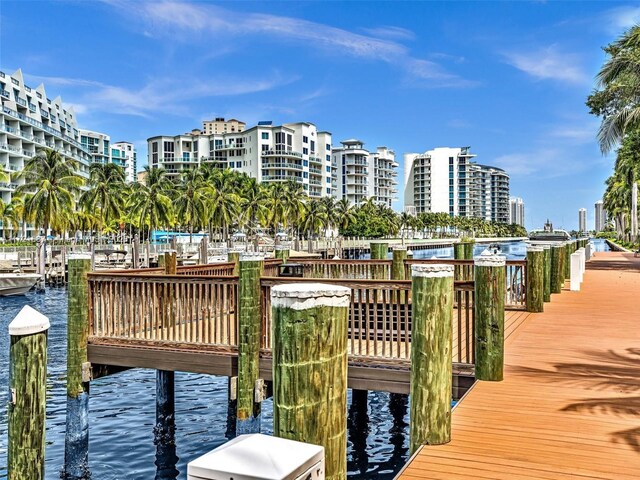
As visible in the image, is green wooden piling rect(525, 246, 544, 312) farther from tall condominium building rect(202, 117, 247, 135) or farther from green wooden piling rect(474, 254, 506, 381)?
tall condominium building rect(202, 117, 247, 135)

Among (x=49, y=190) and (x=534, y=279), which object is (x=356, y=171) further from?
(x=534, y=279)

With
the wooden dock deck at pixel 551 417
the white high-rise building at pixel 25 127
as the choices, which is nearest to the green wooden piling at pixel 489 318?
the wooden dock deck at pixel 551 417

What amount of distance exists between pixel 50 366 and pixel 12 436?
1336 cm

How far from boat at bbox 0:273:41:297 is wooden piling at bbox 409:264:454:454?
36.1m

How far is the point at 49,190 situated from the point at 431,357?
48.3 meters

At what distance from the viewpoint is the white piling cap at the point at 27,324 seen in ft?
19.8

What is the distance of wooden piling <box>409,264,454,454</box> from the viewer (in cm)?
520

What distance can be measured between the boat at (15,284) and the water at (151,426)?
19641 millimetres

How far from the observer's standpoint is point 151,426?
13.0m

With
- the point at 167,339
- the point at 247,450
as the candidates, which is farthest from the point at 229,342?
the point at 247,450

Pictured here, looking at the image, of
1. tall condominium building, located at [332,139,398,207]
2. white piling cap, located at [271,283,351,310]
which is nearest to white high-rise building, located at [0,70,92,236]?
tall condominium building, located at [332,139,398,207]

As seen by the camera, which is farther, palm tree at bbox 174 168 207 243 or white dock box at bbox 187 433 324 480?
palm tree at bbox 174 168 207 243

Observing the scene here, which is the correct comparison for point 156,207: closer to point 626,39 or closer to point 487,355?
point 626,39

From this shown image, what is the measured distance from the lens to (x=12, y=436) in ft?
20.2
